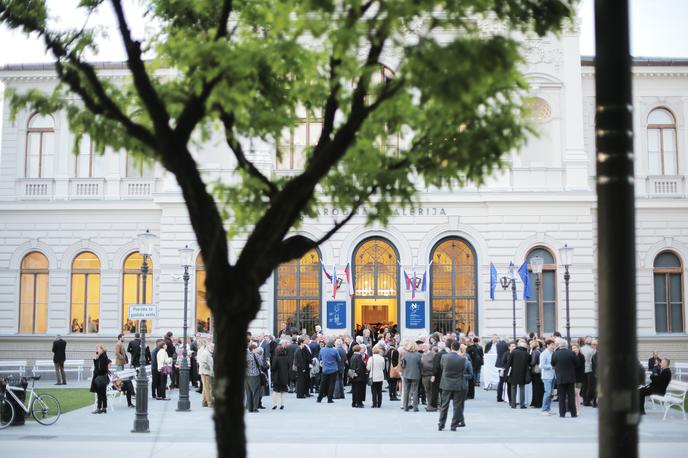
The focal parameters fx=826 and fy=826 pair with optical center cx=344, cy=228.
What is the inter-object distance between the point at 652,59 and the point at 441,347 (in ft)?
64.3

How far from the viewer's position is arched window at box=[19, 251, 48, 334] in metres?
35.9

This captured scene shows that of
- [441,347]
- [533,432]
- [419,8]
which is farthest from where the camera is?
[441,347]

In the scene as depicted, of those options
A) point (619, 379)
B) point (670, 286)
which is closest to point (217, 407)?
point (619, 379)

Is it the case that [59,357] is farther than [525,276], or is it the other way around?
[525,276]

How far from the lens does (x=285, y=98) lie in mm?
9914

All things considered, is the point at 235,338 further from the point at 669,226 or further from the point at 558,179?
the point at 669,226

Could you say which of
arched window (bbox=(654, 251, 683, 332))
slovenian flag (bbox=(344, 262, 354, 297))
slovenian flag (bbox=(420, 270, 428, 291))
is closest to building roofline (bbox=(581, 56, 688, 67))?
arched window (bbox=(654, 251, 683, 332))

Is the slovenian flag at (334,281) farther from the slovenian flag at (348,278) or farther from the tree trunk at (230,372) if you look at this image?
the tree trunk at (230,372)

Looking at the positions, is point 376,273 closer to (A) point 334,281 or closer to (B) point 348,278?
(B) point 348,278

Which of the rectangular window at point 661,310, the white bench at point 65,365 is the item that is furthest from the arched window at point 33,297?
the rectangular window at point 661,310

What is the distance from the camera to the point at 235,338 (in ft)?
24.3

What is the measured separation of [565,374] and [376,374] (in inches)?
205

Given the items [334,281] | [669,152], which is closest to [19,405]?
[334,281]

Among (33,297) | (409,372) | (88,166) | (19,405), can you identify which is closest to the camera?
(19,405)
